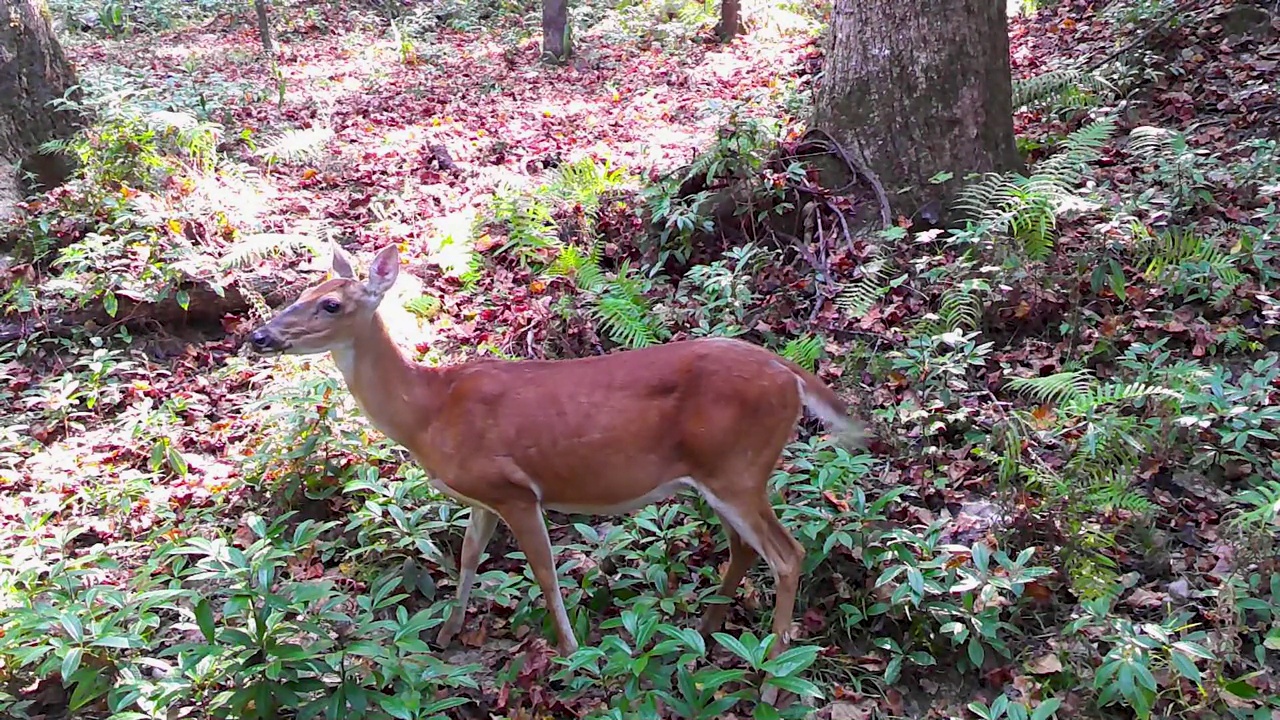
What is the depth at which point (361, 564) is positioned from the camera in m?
4.38

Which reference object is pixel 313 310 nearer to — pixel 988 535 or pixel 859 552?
pixel 859 552

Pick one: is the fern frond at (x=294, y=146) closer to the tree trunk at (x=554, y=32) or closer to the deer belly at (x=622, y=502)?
the tree trunk at (x=554, y=32)

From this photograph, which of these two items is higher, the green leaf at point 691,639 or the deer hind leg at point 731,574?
the green leaf at point 691,639

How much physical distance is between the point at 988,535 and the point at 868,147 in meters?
3.24

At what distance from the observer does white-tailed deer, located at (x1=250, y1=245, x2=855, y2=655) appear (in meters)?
3.78

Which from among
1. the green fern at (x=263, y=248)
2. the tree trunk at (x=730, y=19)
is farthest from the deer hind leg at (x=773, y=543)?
the tree trunk at (x=730, y=19)

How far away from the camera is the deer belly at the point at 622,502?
152 inches

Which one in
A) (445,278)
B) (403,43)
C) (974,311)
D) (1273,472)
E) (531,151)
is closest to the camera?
(1273,472)

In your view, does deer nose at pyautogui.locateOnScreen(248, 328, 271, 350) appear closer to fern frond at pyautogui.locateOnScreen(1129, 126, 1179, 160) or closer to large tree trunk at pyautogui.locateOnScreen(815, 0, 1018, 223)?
large tree trunk at pyautogui.locateOnScreen(815, 0, 1018, 223)

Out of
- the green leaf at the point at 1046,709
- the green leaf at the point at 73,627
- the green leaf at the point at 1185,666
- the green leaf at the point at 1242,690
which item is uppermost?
the green leaf at the point at 73,627

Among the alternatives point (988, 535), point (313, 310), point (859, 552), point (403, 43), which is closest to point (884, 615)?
point (859, 552)

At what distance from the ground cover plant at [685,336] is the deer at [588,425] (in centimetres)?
43

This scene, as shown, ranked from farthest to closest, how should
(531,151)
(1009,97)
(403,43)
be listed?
(403,43), (531,151), (1009,97)

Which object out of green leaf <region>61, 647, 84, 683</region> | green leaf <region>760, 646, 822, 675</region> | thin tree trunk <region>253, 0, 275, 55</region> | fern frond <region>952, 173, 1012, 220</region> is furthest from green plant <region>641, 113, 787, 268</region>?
thin tree trunk <region>253, 0, 275, 55</region>
